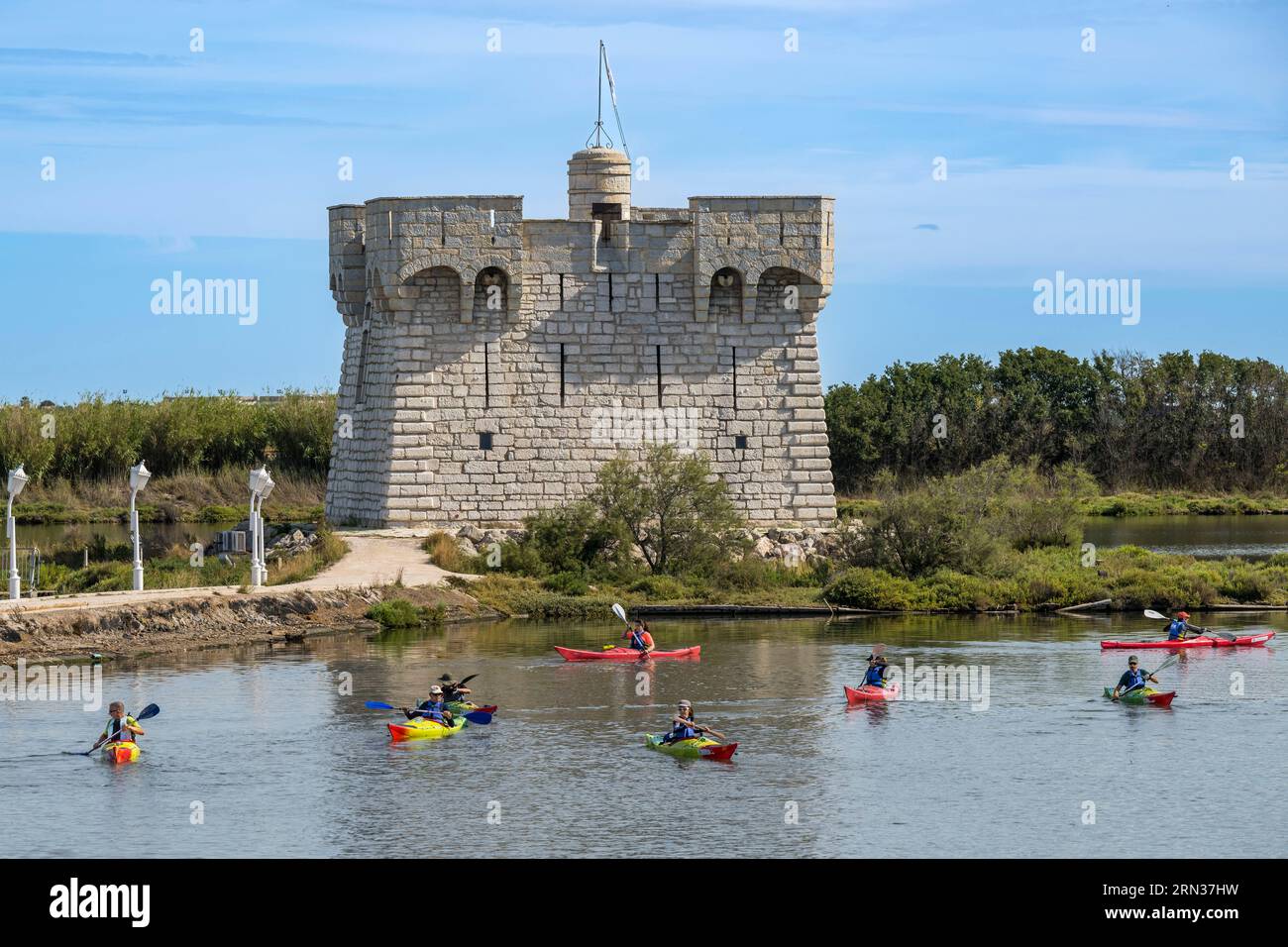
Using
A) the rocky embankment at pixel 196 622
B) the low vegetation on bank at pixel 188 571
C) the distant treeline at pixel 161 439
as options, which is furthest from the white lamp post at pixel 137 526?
the distant treeline at pixel 161 439

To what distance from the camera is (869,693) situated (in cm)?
3088

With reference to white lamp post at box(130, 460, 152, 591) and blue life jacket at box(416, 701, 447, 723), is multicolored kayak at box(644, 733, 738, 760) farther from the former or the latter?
white lamp post at box(130, 460, 152, 591)

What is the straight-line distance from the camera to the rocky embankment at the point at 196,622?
34.2 metres

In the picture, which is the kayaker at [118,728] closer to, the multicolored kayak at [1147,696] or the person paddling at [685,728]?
the person paddling at [685,728]

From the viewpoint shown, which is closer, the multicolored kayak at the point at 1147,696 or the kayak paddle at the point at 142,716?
the kayak paddle at the point at 142,716

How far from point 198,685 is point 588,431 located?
14.1 m

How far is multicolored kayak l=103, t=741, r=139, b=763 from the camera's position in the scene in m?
26.4

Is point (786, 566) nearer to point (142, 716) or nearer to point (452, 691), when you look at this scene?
point (452, 691)

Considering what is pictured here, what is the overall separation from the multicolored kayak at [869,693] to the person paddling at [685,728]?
151 inches

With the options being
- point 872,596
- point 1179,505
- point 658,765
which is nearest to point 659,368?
point 872,596

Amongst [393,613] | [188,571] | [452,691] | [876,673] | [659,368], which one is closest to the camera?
[452,691]

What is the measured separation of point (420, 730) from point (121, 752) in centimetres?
416
